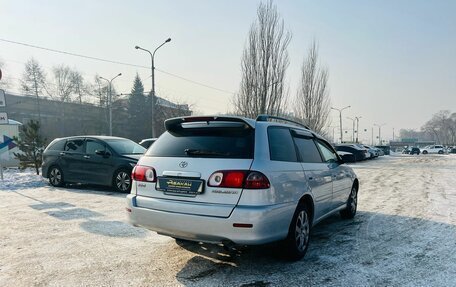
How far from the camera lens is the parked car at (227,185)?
375cm

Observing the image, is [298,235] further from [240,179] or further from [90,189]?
[90,189]

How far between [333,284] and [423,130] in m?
171

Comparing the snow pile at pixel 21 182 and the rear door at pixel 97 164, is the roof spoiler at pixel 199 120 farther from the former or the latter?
the snow pile at pixel 21 182

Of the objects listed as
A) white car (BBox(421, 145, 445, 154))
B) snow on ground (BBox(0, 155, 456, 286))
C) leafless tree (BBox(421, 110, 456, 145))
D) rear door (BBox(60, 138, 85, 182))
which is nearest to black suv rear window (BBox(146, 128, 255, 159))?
snow on ground (BBox(0, 155, 456, 286))

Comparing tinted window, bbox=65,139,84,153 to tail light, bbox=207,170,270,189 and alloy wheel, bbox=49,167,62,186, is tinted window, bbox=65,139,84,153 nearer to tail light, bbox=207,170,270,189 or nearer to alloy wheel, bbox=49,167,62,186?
alloy wheel, bbox=49,167,62,186

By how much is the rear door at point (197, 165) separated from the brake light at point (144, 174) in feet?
0.18

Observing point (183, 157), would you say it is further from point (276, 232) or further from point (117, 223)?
point (117, 223)

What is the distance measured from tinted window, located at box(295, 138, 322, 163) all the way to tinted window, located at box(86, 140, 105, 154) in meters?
7.11

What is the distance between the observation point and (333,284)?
147 inches

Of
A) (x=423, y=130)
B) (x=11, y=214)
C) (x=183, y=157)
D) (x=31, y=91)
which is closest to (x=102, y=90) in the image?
(x=31, y=91)

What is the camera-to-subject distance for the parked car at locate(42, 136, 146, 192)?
10109mm

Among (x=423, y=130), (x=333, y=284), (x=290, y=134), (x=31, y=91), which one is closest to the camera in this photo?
(x=333, y=284)

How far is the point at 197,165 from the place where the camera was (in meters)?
4.01

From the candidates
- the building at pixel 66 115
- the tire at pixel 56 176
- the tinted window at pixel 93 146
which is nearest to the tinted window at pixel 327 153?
the tinted window at pixel 93 146
